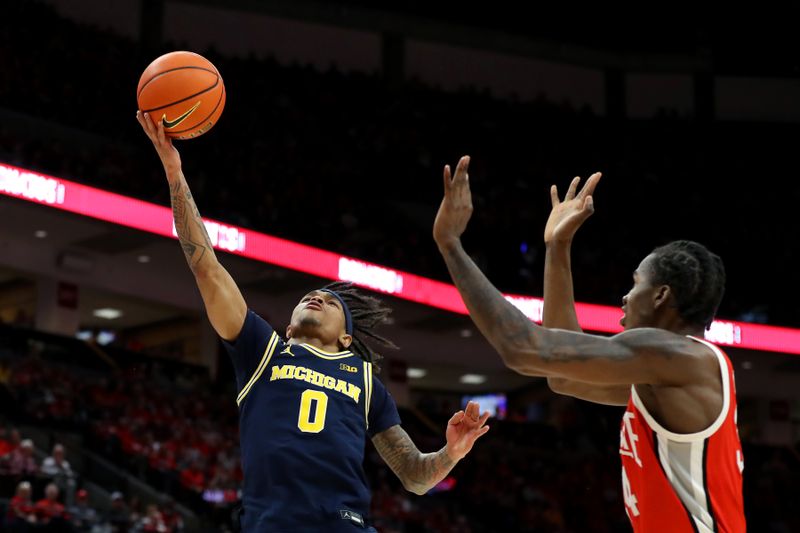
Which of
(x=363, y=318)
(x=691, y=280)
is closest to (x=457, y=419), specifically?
(x=363, y=318)

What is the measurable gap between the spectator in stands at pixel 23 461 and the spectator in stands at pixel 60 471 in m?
0.15

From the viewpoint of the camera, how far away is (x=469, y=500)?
19109 mm

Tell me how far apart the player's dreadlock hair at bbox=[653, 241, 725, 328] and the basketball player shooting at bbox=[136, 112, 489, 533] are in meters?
1.40

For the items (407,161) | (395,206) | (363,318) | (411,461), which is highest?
(407,161)

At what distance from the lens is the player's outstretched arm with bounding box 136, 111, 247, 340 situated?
412 centimetres

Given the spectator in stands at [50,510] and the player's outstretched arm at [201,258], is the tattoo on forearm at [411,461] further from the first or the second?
the spectator in stands at [50,510]

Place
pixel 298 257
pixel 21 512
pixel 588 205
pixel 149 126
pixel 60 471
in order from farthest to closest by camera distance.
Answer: pixel 298 257 < pixel 60 471 < pixel 21 512 < pixel 149 126 < pixel 588 205

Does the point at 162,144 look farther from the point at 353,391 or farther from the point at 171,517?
the point at 171,517

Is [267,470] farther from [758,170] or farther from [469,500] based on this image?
[758,170]

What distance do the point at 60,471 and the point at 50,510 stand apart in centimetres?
182

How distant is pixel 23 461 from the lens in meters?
12.0

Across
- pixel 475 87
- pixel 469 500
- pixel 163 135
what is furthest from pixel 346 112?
pixel 163 135

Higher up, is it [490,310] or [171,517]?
[490,310]

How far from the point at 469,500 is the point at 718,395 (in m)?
16.6
